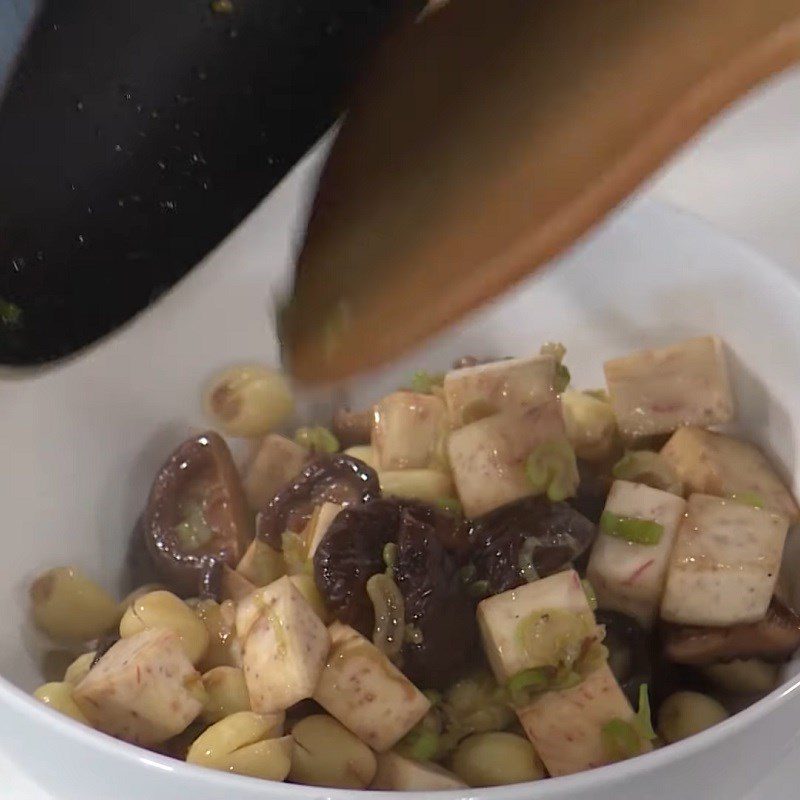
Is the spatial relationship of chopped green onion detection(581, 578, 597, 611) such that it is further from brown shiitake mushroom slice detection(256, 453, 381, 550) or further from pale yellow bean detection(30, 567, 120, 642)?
pale yellow bean detection(30, 567, 120, 642)

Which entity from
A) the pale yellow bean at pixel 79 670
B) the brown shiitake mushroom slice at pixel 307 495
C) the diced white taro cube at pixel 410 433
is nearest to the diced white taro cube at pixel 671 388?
the diced white taro cube at pixel 410 433

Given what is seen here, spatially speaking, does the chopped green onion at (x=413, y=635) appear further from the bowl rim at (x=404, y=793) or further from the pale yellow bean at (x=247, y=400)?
the pale yellow bean at (x=247, y=400)

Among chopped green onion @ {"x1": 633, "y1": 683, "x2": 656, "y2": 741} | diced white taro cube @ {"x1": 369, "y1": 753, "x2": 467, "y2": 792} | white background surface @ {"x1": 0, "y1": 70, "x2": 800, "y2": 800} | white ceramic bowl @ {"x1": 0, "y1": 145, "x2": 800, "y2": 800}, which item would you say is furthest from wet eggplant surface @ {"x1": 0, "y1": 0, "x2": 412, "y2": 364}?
white background surface @ {"x1": 0, "y1": 70, "x2": 800, "y2": 800}

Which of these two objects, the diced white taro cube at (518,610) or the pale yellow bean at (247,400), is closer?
the diced white taro cube at (518,610)

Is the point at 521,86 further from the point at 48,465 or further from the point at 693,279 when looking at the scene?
the point at 48,465

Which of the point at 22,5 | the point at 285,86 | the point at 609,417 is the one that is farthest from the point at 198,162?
the point at 609,417
